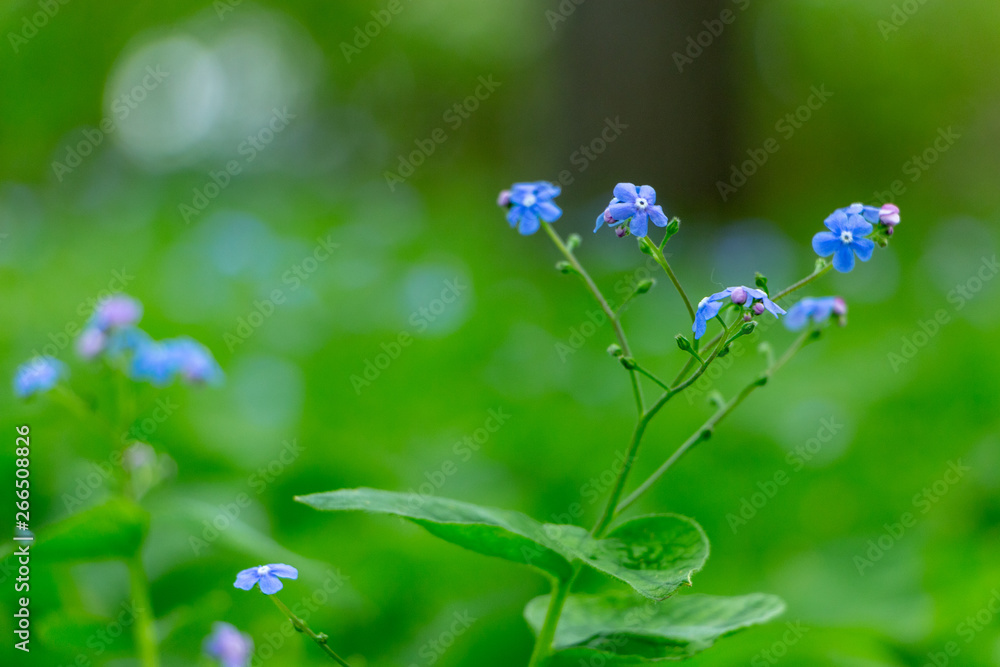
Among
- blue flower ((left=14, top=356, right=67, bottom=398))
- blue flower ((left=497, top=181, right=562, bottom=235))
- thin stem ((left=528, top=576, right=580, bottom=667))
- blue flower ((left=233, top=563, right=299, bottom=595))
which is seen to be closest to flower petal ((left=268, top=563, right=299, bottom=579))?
blue flower ((left=233, top=563, right=299, bottom=595))

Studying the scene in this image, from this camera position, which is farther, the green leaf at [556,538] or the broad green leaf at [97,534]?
the broad green leaf at [97,534]

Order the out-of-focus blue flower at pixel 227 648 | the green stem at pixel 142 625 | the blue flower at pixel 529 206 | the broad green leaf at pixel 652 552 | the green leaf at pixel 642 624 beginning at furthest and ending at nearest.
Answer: the green stem at pixel 142 625
the out-of-focus blue flower at pixel 227 648
the blue flower at pixel 529 206
the green leaf at pixel 642 624
the broad green leaf at pixel 652 552

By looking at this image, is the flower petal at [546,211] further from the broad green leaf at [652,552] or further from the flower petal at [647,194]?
the broad green leaf at [652,552]

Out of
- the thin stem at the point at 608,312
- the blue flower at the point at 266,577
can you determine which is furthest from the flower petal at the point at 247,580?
the thin stem at the point at 608,312

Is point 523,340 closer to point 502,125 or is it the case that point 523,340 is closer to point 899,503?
point 899,503

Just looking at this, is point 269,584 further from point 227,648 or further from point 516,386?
point 516,386

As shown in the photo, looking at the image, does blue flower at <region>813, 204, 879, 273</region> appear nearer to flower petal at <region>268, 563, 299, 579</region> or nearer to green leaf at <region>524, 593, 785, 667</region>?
green leaf at <region>524, 593, 785, 667</region>

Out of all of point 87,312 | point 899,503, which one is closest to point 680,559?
point 899,503
